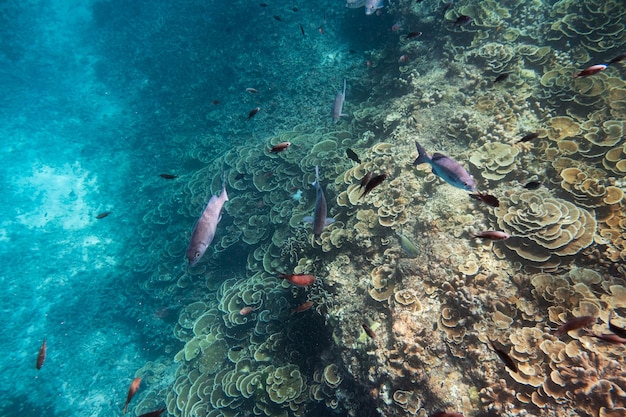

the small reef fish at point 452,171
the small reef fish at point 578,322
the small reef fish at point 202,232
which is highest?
the small reef fish at point 202,232

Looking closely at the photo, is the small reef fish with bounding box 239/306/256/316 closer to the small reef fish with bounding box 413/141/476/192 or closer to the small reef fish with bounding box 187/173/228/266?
the small reef fish with bounding box 187/173/228/266

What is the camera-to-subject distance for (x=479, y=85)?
21.4ft

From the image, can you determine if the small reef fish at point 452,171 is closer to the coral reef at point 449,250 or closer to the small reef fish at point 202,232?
the coral reef at point 449,250

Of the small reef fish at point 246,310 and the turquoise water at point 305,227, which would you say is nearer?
the turquoise water at point 305,227

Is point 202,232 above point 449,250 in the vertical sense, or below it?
above

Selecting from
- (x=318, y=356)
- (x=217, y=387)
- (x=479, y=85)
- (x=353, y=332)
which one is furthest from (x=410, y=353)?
(x=479, y=85)

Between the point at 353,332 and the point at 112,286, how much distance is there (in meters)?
12.5

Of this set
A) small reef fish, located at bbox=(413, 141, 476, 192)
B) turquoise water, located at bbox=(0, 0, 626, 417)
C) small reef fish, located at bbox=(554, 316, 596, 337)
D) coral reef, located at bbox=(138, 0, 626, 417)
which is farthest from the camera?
turquoise water, located at bbox=(0, 0, 626, 417)

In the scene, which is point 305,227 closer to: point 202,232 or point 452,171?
point 202,232

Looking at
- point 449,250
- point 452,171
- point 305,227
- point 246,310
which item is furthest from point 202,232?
point 246,310

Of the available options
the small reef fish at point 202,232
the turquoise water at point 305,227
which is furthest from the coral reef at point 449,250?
the small reef fish at point 202,232

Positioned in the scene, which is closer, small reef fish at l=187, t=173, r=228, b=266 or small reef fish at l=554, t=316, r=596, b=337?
small reef fish at l=554, t=316, r=596, b=337

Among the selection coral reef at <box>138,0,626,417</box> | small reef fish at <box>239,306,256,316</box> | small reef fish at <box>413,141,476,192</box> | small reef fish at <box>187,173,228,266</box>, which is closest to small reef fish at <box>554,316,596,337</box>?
coral reef at <box>138,0,626,417</box>

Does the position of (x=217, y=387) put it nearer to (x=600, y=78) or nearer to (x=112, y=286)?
(x=112, y=286)
